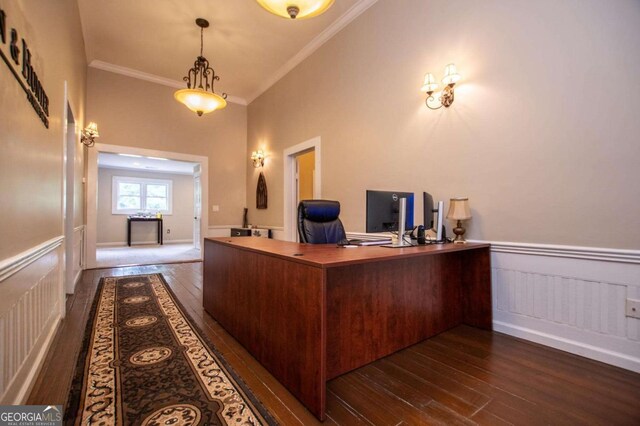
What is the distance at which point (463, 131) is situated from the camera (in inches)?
101

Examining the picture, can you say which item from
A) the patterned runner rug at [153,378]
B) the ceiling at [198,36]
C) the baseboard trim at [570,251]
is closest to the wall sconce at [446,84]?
the baseboard trim at [570,251]

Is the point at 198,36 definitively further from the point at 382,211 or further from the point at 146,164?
the point at 146,164

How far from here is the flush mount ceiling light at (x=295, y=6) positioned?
2072mm

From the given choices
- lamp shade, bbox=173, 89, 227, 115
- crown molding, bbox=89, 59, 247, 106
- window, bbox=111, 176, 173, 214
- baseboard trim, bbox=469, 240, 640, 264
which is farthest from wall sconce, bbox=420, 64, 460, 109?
window, bbox=111, 176, 173, 214

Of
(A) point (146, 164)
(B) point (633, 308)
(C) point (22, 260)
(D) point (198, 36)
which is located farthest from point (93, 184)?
(B) point (633, 308)

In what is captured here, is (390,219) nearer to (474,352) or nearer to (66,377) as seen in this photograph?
(474,352)

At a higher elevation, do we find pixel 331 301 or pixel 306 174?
pixel 306 174

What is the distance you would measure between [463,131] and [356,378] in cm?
223

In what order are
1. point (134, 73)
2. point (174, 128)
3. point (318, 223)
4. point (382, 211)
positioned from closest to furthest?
1. point (382, 211)
2. point (318, 223)
3. point (134, 73)
4. point (174, 128)

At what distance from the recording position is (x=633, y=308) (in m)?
1.77

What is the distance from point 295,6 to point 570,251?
2.67 m

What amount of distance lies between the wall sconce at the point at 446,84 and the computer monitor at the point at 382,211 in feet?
3.59

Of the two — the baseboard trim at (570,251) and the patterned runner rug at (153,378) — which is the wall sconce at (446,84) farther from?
the patterned runner rug at (153,378)

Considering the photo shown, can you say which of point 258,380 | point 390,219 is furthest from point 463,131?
point 258,380
